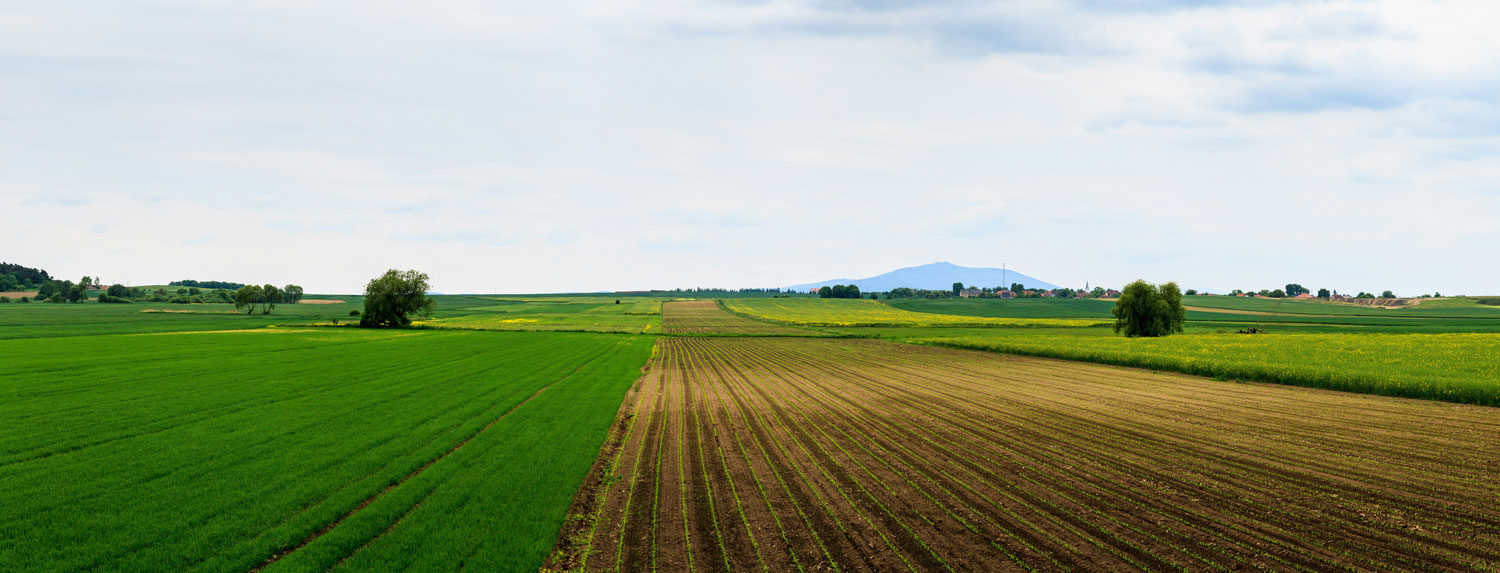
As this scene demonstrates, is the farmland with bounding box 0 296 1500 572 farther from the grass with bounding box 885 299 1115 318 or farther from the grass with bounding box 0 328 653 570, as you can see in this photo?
the grass with bounding box 885 299 1115 318

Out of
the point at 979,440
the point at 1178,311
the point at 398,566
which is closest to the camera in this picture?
the point at 398,566

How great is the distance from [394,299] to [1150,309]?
331ft

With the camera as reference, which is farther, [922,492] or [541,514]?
[922,492]

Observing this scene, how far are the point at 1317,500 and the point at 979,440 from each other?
7550 millimetres

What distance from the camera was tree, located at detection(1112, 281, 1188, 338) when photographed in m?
68.7

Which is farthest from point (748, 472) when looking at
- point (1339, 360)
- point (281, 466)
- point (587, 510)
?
point (1339, 360)

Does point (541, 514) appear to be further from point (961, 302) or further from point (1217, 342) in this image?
point (961, 302)

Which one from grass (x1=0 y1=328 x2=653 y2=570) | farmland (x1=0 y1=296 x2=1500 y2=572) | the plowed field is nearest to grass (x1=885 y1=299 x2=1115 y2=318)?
farmland (x1=0 y1=296 x2=1500 y2=572)

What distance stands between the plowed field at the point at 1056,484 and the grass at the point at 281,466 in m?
2.20

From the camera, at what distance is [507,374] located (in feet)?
110

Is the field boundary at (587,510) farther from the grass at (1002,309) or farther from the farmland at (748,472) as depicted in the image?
the grass at (1002,309)

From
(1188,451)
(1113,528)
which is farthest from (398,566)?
(1188,451)

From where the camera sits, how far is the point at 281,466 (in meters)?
14.4

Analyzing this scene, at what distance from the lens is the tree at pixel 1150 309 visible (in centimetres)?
6869
